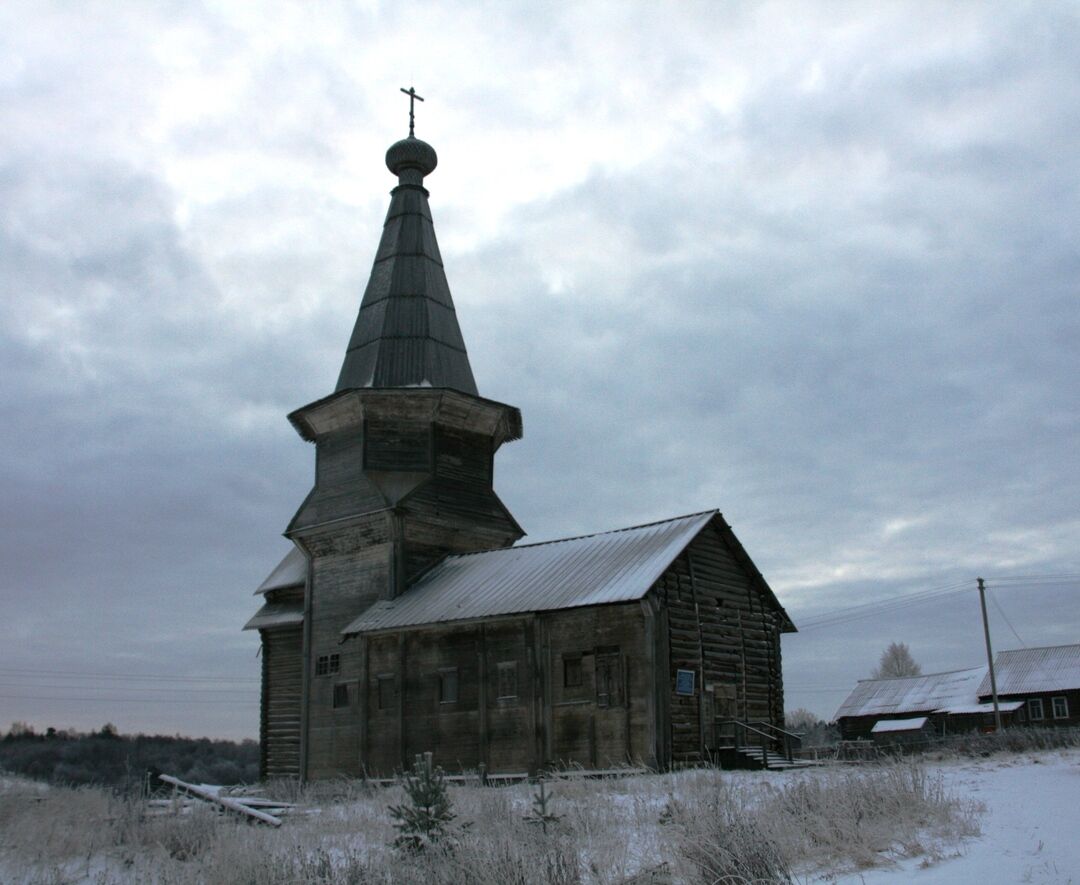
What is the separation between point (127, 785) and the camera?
57.4 feet

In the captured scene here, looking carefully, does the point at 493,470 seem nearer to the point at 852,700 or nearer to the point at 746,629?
the point at 746,629

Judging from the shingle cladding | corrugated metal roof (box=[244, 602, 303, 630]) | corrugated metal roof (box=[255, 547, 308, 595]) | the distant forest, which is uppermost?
the shingle cladding

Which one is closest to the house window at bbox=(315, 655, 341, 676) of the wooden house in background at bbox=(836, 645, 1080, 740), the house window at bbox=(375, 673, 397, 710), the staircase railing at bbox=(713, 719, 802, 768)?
the house window at bbox=(375, 673, 397, 710)

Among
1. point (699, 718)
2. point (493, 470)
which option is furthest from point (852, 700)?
point (699, 718)

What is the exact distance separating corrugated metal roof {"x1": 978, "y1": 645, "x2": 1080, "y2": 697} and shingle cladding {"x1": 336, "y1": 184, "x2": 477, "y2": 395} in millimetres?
32388

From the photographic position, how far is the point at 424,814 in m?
10.9

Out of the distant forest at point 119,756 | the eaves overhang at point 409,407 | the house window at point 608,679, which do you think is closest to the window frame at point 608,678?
the house window at point 608,679

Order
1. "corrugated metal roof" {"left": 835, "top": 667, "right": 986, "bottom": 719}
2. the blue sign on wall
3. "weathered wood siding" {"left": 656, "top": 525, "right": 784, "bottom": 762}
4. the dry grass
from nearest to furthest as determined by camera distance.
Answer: the dry grass < the blue sign on wall < "weathered wood siding" {"left": 656, "top": 525, "right": 784, "bottom": 762} < "corrugated metal roof" {"left": 835, "top": 667, "right": 986, "bottom": 719}

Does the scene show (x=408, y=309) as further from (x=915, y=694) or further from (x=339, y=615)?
(x=915, y=694)

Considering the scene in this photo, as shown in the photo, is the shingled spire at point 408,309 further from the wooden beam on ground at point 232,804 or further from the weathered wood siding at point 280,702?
the wooden beam on ground at point 232,804

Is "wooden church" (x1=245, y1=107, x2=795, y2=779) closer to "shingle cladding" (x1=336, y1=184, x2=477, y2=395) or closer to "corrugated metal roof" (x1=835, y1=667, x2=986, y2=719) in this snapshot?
"shingle cladding" (x1=336, y1=184, x2=477, y2=395)

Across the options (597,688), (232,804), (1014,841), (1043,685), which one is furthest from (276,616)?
(1043,685)

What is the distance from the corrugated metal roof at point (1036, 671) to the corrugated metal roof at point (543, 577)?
31.7m

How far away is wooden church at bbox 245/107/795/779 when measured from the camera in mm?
22312
